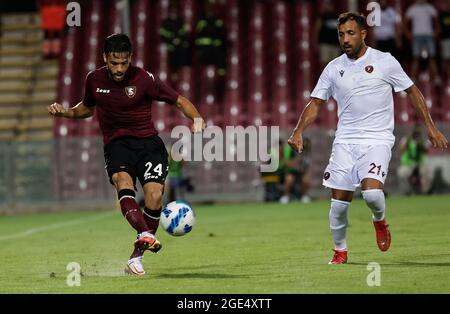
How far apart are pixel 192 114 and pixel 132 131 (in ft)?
1.84

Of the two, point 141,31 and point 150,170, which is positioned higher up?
point 141,31

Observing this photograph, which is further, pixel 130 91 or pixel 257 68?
pixel 257 68

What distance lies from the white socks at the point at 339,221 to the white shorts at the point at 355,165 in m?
0.17

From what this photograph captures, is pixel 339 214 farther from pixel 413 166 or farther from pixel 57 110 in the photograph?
pixel 413 166

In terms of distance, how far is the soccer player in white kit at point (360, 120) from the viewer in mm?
10844

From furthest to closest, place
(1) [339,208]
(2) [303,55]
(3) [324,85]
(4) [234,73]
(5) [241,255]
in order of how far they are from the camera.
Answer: (4) [234,73]
(2) [303,55]
(5) [241,255]
(3) [324,85]
(1) [339,208]

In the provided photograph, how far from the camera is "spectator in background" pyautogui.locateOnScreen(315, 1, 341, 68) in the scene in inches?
1074

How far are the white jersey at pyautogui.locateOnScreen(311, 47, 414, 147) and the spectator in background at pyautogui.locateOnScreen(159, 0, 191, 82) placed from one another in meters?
16.7

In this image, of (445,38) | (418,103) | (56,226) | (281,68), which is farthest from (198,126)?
(281,68)

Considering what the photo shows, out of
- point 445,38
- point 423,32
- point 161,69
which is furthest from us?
Answer: point 161,69

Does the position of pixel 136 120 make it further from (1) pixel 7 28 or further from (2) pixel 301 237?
(1) pixel 7 28

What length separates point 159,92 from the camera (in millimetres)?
10891

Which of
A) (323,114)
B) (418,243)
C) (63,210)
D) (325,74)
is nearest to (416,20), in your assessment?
(323,114)

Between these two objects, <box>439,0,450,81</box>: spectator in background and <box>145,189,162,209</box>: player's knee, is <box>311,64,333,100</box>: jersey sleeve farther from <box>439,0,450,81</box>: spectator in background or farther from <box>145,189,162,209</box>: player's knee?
<box>439,0,450,81</box>: spectator in background
